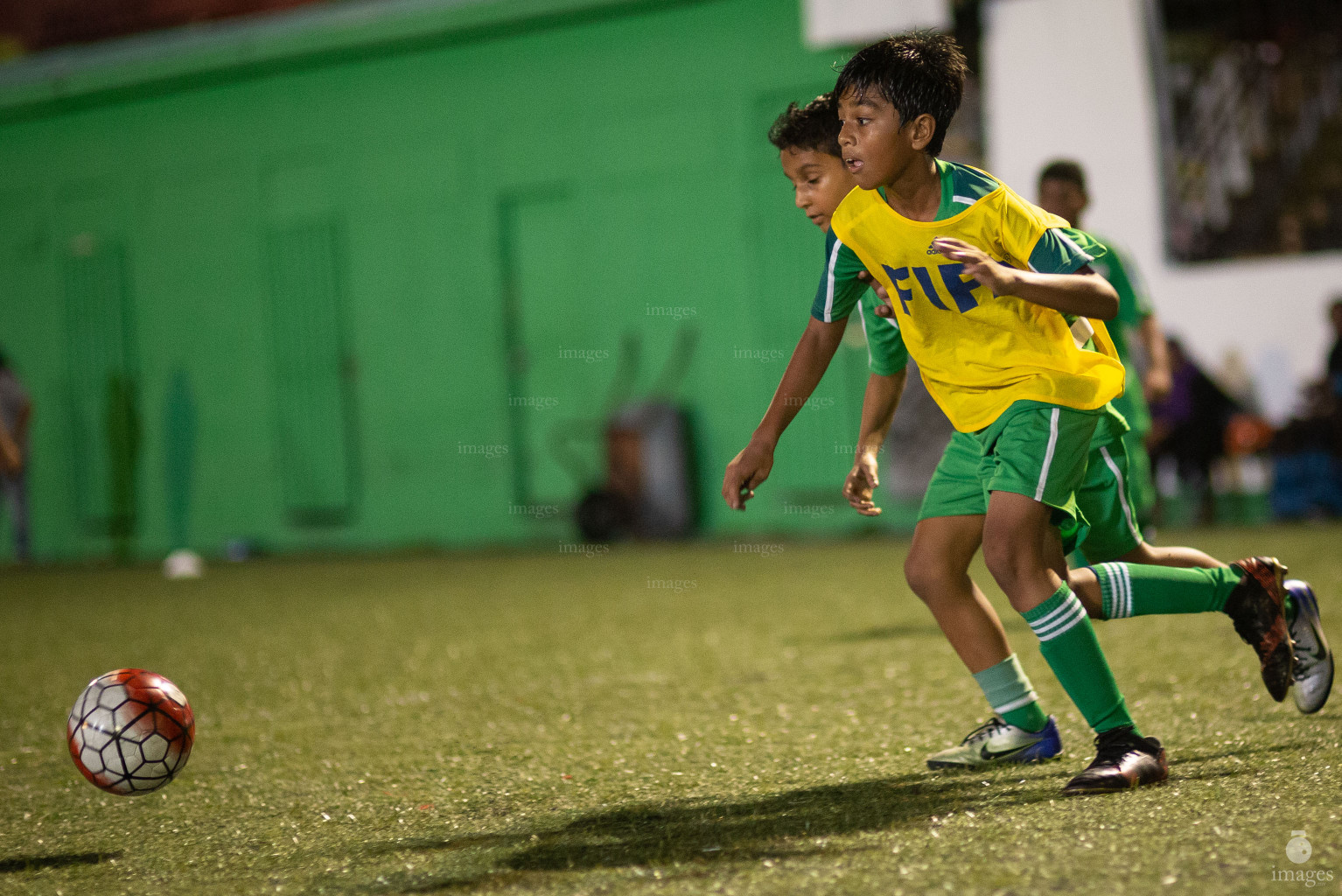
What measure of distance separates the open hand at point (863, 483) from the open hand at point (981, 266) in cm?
78

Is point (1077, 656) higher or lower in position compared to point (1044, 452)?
lower

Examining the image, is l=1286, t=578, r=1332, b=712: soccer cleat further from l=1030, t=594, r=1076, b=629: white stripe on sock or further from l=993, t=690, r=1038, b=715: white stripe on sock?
l=1030, t=594, r=1076, b=629: white stripe on sock

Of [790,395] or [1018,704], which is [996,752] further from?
[790,395]

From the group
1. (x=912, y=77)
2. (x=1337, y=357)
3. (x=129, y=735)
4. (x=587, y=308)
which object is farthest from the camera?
(x=587, y=308)

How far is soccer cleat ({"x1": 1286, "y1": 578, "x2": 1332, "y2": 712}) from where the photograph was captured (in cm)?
334

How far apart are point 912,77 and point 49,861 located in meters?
2.29

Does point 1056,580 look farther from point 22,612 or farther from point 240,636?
point 22,612

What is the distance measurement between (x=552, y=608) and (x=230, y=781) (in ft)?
13.3

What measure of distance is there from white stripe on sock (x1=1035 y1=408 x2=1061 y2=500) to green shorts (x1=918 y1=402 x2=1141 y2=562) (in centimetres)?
19

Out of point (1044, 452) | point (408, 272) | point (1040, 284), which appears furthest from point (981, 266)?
point (408, 272)

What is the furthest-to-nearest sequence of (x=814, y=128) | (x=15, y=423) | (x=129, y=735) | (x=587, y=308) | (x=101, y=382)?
(x=101, y=382)
(x=587, y=308)
(x=15, y=423)
(x=814, y=128)
(x=129, y=735)

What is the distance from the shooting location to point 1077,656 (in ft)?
9.39

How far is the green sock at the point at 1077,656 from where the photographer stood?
2.86m

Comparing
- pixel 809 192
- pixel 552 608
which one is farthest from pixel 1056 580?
pixel 552 608
